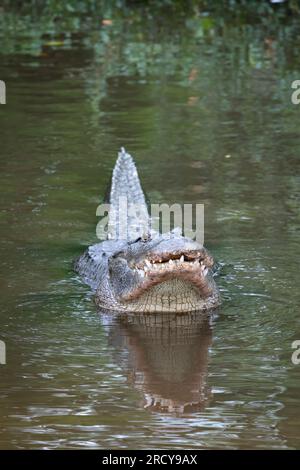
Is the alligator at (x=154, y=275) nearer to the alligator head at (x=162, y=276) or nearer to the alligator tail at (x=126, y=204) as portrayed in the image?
the alligator head at (x=162, y=276)

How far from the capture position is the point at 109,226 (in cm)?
859

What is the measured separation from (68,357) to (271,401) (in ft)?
4.00

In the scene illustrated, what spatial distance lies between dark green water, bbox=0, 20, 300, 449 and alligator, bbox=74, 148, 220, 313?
0.41 feet

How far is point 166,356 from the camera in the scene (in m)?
6.31

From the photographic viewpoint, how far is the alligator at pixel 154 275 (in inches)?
260

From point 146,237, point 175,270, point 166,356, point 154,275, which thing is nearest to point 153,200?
point 146,237

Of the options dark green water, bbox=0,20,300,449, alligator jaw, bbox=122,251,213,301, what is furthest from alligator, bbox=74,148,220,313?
dark green water, bbox=0,20,300,449

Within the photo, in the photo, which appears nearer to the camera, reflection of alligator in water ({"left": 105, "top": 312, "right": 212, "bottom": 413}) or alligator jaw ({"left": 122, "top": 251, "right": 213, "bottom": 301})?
reflection of alligator in water ({"left": 105, "top": 312, "right": 212, "bottom": 413})

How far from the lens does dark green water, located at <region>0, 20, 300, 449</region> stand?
17.5 ft

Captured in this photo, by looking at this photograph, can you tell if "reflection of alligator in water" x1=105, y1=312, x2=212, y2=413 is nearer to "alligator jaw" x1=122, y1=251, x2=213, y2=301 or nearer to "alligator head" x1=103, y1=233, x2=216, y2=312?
"alligator head" x1=103, y1=233, x2=216, y2=312

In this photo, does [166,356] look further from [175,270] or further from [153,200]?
[153,200]

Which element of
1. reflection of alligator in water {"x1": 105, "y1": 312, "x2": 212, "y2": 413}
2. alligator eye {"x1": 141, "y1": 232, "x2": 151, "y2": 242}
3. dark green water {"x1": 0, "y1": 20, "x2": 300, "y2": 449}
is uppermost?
alligator eye {"x1": 141, "y1": 232, "x2": 151, "y2": 242}

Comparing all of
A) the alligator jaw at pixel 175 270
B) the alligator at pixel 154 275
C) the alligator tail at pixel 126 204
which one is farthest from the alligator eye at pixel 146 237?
the alligator tail at pixel 126 204
